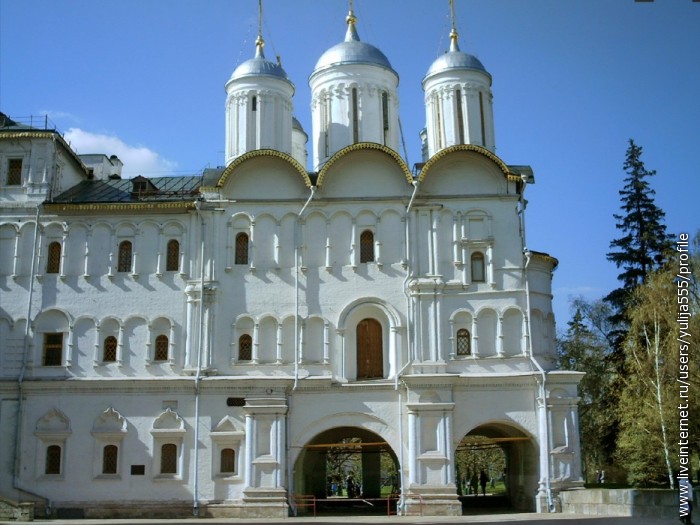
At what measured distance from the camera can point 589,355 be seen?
A: 37.6 metres

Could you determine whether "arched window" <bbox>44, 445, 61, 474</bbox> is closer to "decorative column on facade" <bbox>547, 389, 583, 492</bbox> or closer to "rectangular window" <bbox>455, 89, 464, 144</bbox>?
"decorative column on facade" <bbox>547, 389, 583, 492</bbox>

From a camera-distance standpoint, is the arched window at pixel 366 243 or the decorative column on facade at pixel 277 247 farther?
the arched window at pixel 366 243

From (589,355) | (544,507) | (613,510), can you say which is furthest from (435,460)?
(589,355)

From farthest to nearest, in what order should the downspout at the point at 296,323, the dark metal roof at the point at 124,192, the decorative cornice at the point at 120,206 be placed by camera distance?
the dark metal roof at the point at 124,192 → the decorative cornice at the point at 120,206 → the downspout at the point at 296,323

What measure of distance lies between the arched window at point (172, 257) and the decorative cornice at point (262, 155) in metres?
2.30

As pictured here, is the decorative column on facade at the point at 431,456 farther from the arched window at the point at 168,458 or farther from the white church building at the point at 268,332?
the arched window at the point at 168,458

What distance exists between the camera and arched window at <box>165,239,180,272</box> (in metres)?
26.1

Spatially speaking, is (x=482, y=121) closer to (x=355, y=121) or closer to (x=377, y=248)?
(x=355, y=121)

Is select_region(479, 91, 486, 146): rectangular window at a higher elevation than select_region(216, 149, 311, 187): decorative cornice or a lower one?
higher

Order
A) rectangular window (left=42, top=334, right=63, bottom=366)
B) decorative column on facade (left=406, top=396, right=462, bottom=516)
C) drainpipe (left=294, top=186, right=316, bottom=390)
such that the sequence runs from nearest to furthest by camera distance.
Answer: decorative column on facade (left=406, top=396, right=462, bottom=516) → drainpipe (left=294, top=186, right=316, bottom=390) → rectangular window (left=42, top=334, right=63, bottom=366)

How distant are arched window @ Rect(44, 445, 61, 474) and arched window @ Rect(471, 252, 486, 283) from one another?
1349 centimetres

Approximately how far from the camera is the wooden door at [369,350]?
25.2m

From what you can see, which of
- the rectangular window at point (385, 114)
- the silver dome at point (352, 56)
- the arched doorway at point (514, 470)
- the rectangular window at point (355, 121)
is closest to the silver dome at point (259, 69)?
the silver dome at point (352, 56)

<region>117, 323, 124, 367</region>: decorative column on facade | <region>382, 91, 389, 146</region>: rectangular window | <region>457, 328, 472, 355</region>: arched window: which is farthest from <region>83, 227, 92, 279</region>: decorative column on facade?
<region>457, 328, 472, 355</region>: arched window
